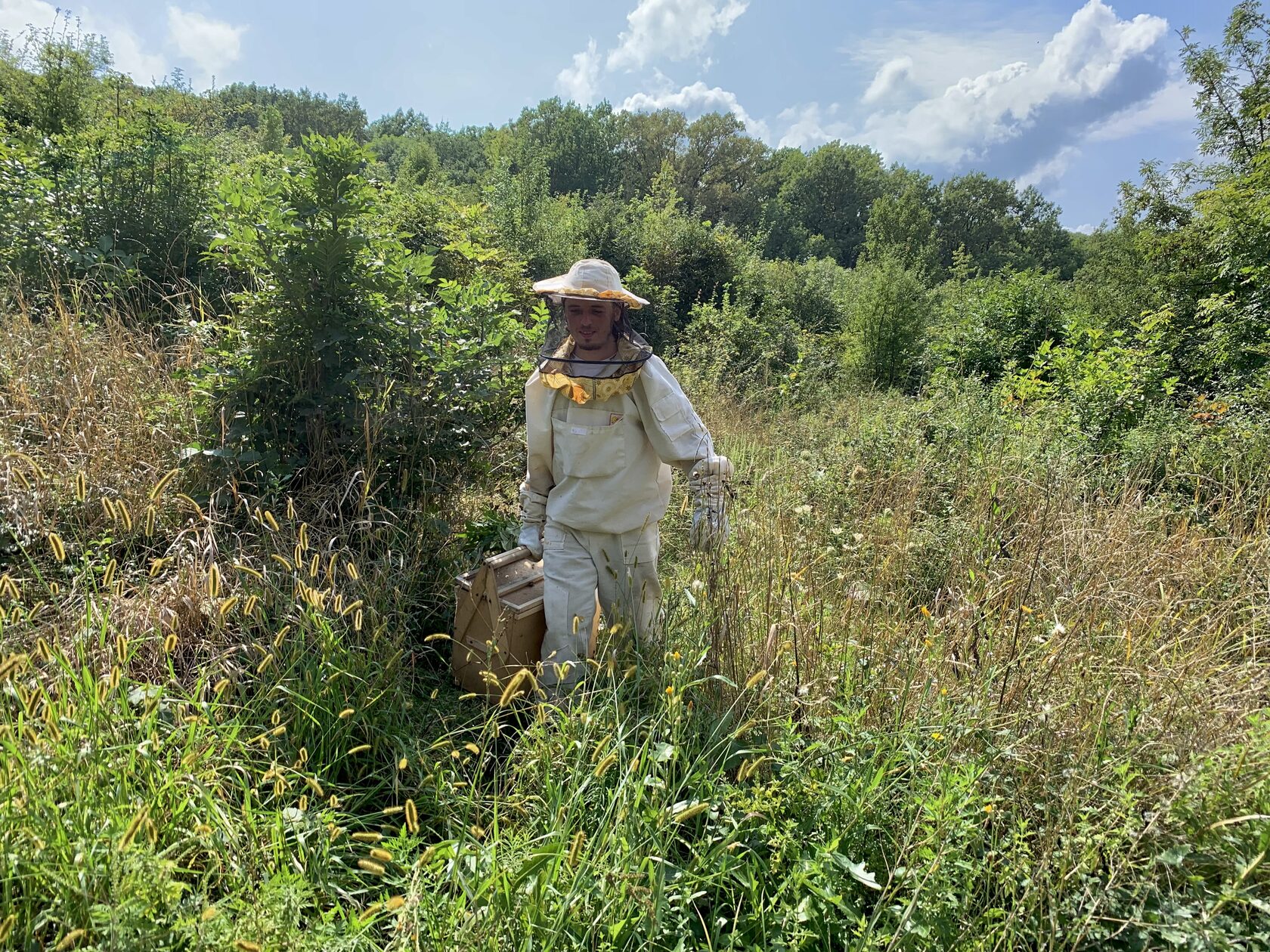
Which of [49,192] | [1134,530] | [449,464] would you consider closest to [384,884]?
[449,464]

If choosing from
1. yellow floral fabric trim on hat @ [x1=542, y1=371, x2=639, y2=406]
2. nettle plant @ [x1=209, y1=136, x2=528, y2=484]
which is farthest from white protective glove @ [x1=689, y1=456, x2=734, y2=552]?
nettle plant @ [x1=209, y1=136, x2=528, y2=484]

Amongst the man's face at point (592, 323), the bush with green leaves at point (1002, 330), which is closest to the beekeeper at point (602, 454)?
the man's face at point (592, 323)

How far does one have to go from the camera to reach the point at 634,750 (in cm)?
226

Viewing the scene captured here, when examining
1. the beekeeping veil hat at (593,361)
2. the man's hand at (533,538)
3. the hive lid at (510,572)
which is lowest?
the hive lid at (510,572)

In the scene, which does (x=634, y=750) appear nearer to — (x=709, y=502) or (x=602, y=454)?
(x=709, y=502)

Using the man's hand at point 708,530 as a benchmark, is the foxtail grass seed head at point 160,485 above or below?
above

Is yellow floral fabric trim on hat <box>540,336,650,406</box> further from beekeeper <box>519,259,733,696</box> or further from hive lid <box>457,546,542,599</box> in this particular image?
hive lid <box>457,546,542,599</box>

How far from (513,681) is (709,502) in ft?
4.14

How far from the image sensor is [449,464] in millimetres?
3971

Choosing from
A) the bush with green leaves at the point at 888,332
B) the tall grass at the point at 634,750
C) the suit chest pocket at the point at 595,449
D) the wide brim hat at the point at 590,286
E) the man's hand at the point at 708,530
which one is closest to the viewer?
the tall grass at the point at 634,750

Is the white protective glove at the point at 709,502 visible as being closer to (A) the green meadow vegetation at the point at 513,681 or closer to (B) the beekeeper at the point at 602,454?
(B) the beekeeper at the point at 602,454

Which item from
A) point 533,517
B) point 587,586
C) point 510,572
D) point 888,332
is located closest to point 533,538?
point 533,517

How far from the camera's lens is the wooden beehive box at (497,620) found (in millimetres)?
2861

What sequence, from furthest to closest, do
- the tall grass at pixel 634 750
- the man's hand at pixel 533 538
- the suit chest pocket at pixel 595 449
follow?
the man's hand at pixel 533 538, the suit chest pocket at pixel 595 449, the tall grass at pixel 634 750
